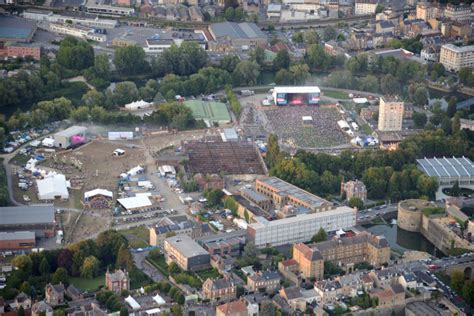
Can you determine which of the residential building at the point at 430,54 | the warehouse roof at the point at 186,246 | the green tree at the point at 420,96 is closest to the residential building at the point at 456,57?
the residential building at the point at 430,54

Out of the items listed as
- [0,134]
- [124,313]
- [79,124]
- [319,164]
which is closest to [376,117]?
[319,164]

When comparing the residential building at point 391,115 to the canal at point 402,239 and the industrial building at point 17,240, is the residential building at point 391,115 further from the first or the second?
the industrial building at point 17,240

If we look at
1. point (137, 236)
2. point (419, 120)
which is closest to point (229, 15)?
point (419, 120)

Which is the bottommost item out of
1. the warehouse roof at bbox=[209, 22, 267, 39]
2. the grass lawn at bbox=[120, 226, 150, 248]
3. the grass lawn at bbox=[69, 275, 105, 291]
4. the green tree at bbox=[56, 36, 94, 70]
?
the grass lawn at bbox=[120, 226, 150, 248]

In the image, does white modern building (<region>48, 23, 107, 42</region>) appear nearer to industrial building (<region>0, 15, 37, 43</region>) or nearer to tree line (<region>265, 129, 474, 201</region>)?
Result: industrial building (<region>0, 15, 37, 43</region>)

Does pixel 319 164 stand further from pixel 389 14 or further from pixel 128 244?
pixel 389 14

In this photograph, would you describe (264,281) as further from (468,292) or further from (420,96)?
(420,96)

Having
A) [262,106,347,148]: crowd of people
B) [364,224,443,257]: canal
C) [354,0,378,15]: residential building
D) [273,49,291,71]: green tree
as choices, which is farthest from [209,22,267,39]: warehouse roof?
[364,224,443,257]: canal
